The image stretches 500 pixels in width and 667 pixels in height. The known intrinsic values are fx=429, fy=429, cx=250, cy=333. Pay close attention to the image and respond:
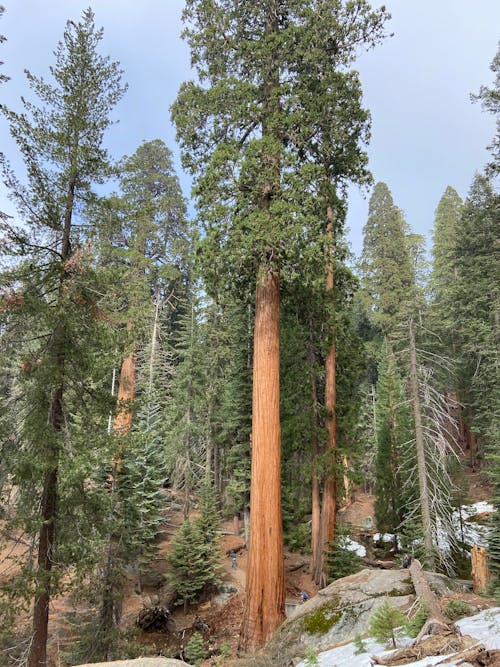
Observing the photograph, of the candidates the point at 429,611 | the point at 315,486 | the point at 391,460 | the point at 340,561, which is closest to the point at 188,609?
the point at 315,486

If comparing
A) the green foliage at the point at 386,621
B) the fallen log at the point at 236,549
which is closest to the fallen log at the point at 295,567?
the fallen log at the point at 236,549

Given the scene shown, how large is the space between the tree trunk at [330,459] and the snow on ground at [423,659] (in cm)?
728

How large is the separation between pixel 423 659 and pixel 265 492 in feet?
17.4

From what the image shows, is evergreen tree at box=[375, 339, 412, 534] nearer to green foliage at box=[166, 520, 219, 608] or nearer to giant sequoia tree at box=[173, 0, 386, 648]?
green foliage at box=[166, 520, 219, 608]

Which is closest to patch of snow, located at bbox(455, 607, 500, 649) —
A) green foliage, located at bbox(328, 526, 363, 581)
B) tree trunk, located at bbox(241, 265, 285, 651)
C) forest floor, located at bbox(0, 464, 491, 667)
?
tree trunk, located at bbox(241, 265, 285, 651)

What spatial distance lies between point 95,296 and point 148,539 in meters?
12.8

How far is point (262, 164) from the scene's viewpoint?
29.4 ft

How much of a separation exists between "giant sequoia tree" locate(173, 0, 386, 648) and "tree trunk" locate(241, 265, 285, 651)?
19 mm

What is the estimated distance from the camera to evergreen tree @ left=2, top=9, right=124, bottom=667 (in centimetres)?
634

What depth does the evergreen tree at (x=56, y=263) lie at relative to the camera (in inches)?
250

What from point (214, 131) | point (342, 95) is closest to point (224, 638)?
point (214, 131)

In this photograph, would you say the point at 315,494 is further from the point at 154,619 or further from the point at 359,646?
the point at 359,646

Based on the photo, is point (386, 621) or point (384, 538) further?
point (384, 538)

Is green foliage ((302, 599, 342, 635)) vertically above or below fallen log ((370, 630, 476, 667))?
below
